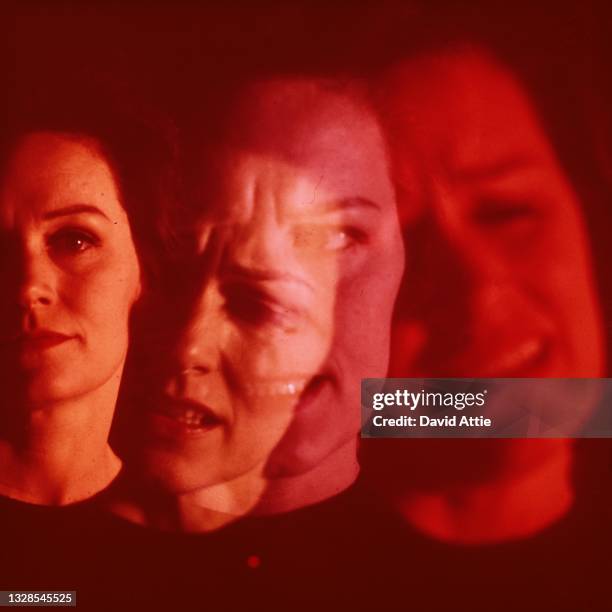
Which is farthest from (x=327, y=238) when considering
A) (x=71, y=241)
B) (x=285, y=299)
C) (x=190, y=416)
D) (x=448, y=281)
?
(x=71, y=241)

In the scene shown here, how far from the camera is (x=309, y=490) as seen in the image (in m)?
2.03

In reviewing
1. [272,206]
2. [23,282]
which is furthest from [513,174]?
[23,282]

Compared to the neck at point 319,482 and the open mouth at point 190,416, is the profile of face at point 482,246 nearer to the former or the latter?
the neck at point 319,482

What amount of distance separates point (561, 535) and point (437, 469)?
1.41 ft

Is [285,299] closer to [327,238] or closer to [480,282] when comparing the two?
[327,238]

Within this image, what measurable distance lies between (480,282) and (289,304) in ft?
1.88

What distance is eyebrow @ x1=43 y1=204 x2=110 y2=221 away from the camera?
6.71ft

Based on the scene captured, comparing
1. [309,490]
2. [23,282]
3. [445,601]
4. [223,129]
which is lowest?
[445,601]

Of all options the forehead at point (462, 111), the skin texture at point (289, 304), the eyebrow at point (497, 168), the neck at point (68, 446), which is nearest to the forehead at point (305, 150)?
the skin texture at point (289, 304)

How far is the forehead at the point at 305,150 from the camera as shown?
2010 millimetres

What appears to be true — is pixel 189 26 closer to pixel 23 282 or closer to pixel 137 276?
pixel 137 276

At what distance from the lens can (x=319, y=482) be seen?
203cm

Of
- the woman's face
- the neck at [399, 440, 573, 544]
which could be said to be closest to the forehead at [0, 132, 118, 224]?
the woman's face

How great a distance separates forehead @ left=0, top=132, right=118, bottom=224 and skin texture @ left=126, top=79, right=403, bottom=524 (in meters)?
0.31
